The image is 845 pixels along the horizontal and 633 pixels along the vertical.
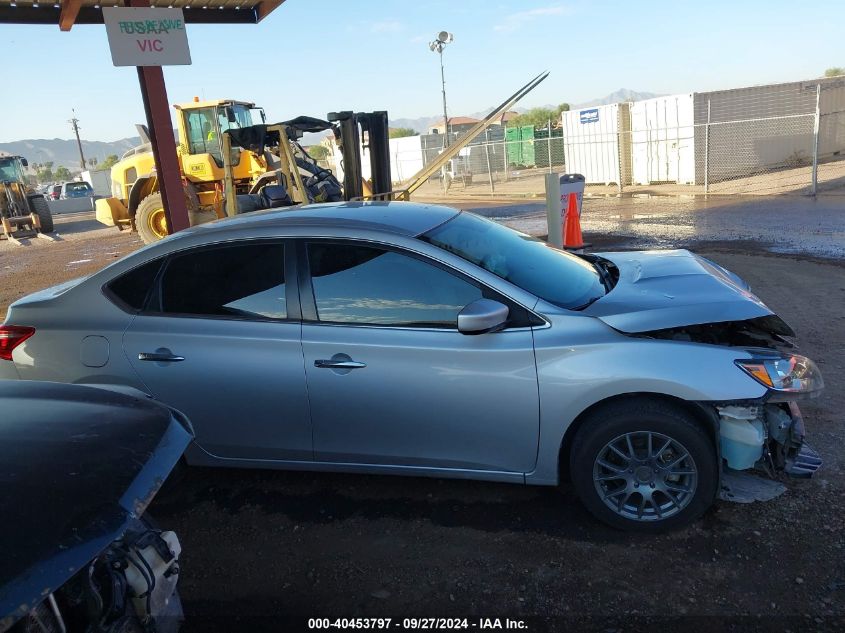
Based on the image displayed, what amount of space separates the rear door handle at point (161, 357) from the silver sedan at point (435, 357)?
0.03ft

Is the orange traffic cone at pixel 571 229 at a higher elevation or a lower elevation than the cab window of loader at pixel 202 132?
lower

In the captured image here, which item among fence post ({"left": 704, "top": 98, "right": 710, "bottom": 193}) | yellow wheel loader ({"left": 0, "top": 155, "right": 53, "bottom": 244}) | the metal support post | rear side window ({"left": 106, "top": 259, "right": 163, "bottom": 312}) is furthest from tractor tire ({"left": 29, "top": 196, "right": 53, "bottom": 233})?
rear side window ({"left": 106, "top": 259, "right": 163, "bottom": 312})

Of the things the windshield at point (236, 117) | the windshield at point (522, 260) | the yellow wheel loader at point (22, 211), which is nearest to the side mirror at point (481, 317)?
the windshield at point (522, 260)

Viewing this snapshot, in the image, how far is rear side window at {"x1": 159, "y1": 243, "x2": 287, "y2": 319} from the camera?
3.39 meters

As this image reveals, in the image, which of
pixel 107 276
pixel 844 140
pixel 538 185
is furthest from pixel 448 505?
pixel 844 140

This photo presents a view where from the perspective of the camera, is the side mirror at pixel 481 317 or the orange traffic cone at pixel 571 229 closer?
the side mirror at pixel 481 317

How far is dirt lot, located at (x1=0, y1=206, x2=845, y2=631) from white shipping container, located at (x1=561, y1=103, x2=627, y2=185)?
18.1 metres

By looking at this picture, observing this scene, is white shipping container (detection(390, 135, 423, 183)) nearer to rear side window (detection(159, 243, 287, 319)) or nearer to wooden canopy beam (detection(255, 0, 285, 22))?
wooden canopy beam (detection(255, 0, 285, 22))

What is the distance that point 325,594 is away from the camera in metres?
2.82

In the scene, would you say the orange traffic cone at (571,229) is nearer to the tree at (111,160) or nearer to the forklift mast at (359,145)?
the forklift mast at (359,145)

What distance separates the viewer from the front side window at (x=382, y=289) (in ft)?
10.4

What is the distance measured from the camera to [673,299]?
3.22 metres

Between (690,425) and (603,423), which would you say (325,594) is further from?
(690,425)

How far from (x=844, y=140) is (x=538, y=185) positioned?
423 inches
